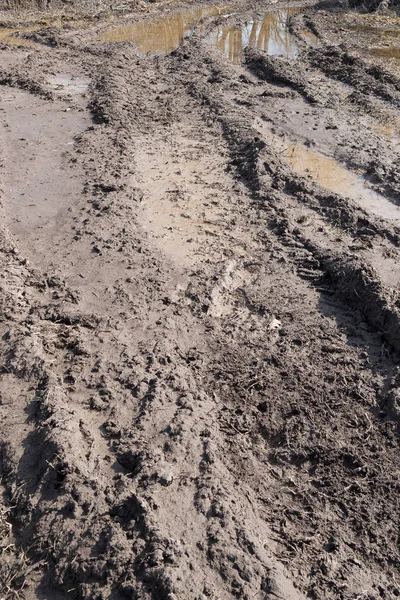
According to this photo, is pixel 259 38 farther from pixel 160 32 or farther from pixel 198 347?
pixel 198 347

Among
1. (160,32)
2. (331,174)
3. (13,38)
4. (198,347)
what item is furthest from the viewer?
(160,32)

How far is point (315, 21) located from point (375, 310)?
686 inches

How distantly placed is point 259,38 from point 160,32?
3.68 meters

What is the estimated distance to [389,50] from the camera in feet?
52.3

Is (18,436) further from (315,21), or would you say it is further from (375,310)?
(315,21)

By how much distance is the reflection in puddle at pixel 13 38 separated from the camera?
53.7ft

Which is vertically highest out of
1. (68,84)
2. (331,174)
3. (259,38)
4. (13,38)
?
(259,38)

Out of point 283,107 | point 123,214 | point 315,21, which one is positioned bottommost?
point 123,214

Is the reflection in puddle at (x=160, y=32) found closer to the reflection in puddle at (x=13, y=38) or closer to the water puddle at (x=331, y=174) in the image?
the reflection in puddle at (x=13, y=38)

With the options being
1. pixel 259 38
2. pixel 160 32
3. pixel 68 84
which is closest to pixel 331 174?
pixel 68 84

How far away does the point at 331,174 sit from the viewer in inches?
349

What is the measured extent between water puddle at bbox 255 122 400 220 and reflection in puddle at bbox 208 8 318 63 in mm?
6682

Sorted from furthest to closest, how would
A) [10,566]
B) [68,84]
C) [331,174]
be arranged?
[68,84] → [331,174] → [10,566]

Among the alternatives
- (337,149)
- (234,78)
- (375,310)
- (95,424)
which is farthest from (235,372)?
(234,78)
